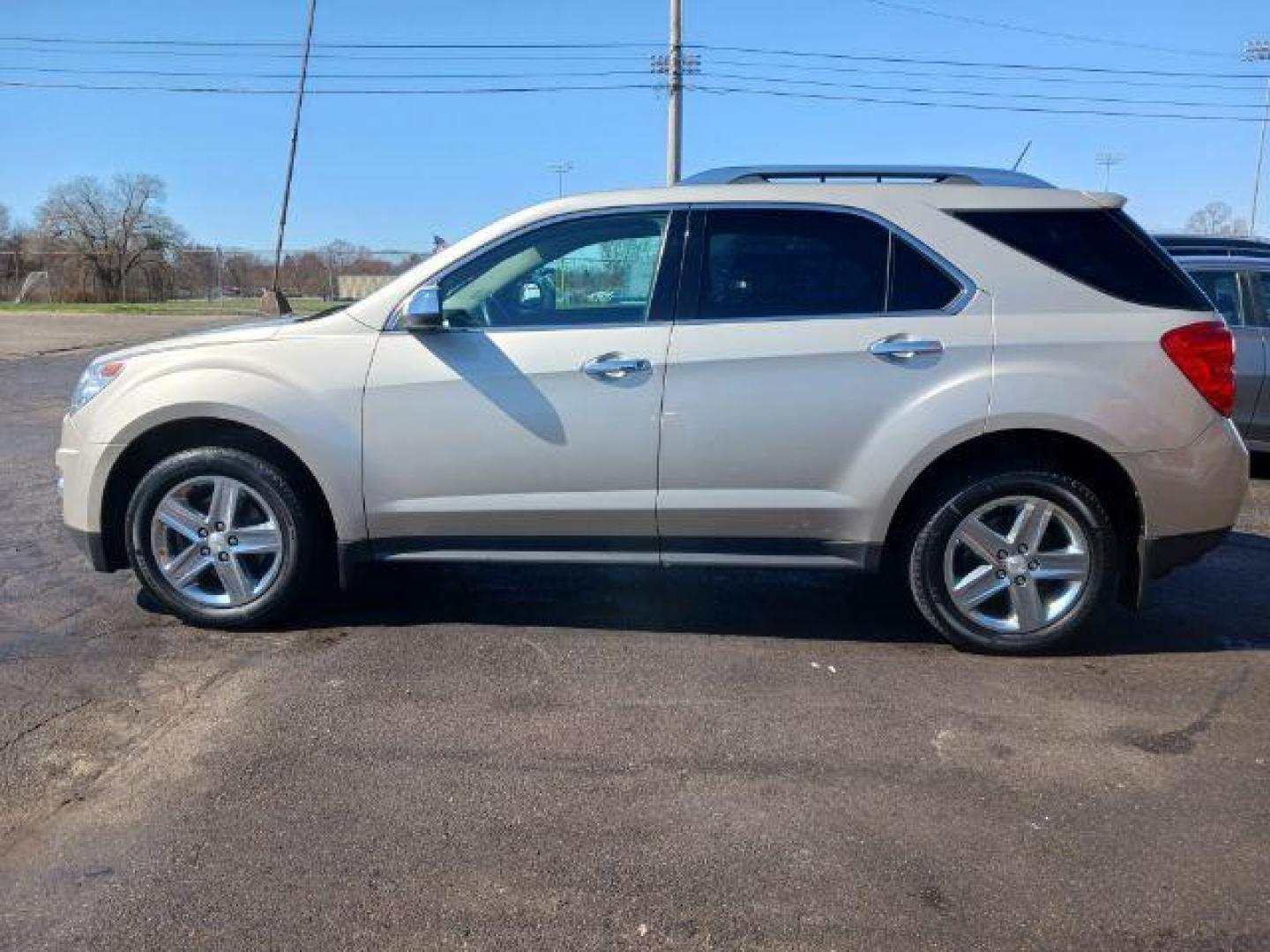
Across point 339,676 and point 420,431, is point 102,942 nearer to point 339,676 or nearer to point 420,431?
point 339,676

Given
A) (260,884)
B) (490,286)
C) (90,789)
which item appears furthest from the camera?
(490,286)

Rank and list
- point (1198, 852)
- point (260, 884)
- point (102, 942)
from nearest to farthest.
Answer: point (102, 942) < point (260, 884) < point (1198, 852)

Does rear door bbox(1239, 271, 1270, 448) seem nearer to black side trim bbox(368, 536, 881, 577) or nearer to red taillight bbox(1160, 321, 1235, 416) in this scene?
red taillight bbox(1160, 321, 1235, 416)

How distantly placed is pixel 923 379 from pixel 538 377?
1538mm

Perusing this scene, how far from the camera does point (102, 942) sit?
2490mm

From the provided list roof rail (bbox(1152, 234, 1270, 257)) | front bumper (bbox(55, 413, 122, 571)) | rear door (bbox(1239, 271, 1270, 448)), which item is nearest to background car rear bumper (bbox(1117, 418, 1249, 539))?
rear door (bbox(1239, 271, 1270, 448))

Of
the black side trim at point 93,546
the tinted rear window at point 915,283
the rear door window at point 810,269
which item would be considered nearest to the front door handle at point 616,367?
the rear door window at point 810,269

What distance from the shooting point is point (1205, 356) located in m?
4.14

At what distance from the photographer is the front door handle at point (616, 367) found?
4.24 metres

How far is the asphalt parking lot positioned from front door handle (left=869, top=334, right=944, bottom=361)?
1.25 m

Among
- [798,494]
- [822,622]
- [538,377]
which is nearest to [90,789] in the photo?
[538,377]

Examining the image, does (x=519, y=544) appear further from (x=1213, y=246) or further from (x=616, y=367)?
(x=1213, y=246)

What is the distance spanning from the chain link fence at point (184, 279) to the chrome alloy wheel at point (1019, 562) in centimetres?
2970

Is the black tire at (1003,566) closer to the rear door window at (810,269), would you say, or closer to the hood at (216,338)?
the rear door window at (810,269)
